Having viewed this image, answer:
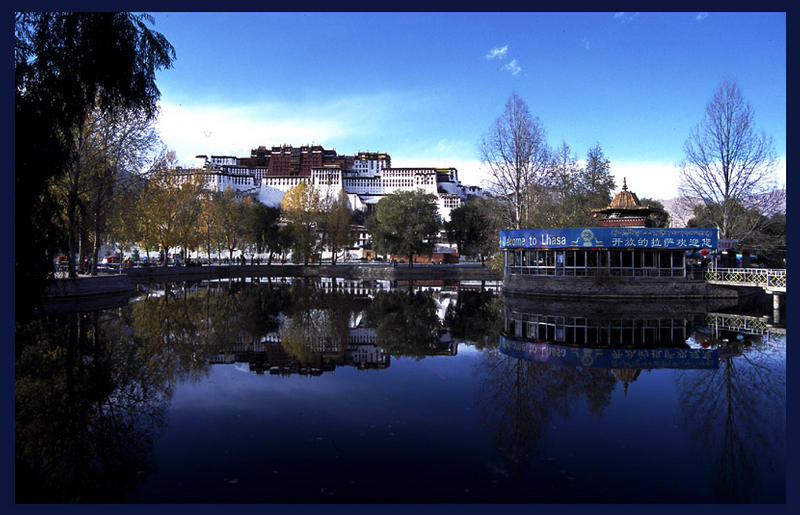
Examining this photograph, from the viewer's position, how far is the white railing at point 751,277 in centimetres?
2294

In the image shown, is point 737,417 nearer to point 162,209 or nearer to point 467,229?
point 162,209

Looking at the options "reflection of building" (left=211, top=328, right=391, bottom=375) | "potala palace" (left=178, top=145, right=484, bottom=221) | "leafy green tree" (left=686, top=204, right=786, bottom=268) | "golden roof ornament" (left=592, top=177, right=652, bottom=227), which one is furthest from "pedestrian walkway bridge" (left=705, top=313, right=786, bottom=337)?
"potala palace" (left=178, top=145, right=484, bottom=221)

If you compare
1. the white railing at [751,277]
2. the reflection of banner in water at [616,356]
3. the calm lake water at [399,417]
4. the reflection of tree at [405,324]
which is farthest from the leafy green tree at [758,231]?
the reflection of banner in water at [616,356]

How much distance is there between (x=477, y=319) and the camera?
1872 cm

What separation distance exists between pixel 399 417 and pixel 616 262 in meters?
23.0

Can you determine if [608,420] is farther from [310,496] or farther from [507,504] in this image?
[310,496]

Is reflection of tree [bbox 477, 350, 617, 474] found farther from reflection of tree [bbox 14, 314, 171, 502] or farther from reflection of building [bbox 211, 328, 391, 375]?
reflection of tree [bbox 14, 314, 171, 502]

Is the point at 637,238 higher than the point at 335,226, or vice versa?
the point at 335,226

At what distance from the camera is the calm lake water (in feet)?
16.6

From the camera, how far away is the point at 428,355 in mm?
12016

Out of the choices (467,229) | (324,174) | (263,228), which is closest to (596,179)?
(467,229)

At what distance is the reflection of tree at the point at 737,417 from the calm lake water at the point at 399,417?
0.10 feet

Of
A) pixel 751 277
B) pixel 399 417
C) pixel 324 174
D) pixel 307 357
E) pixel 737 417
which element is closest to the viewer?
pixel 737 417

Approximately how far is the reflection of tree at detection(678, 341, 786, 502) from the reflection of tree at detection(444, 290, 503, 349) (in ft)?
17.6
